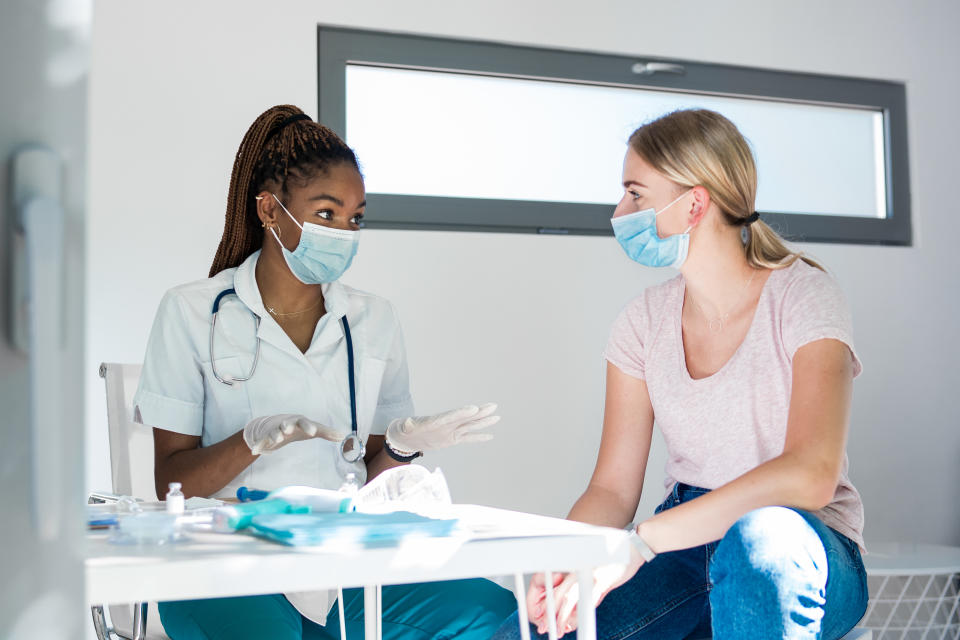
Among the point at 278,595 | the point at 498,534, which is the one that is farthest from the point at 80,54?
the point at 278,595

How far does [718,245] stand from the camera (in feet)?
5.42

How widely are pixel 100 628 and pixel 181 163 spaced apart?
120cm

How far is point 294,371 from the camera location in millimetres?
1697

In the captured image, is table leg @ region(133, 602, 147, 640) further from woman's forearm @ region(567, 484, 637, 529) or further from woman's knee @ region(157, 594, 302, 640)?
woman's forearm @ region(567, 484, 637, 529)

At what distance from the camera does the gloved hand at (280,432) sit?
1.40 metres

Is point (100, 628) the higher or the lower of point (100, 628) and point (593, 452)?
the lower

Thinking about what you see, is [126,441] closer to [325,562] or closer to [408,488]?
[408,488]

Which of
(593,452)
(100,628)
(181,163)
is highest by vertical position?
(181,163)

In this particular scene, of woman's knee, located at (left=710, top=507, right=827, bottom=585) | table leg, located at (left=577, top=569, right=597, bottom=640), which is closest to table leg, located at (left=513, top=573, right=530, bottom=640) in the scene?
table leg, located at (left=577, top=569, right=597, bottom=640)

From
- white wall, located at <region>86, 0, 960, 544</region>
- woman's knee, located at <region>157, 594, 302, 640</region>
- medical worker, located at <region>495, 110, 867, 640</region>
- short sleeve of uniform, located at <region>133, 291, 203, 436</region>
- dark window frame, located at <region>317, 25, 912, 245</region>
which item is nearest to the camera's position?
medical worker, located at <region>495, 110, 867, 640</region>

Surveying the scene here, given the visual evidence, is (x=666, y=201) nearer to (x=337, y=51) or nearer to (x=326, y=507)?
(x=326, y=507)

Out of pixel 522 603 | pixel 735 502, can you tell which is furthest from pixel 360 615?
pixel 735 502

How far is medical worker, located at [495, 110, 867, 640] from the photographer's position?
115 cm

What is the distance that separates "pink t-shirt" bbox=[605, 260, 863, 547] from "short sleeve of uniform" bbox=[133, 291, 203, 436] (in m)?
0.75
